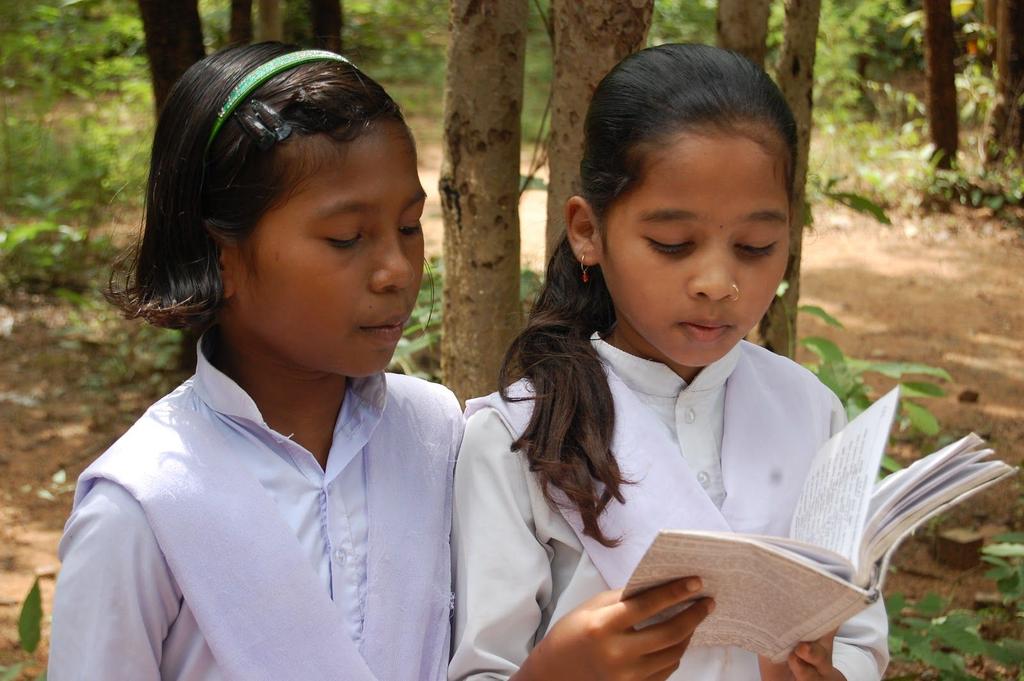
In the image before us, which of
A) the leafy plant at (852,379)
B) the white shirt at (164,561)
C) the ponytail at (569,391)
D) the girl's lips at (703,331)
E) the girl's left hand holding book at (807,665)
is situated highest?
the girl's lips at (703,331)

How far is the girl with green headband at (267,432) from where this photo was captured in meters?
1.55

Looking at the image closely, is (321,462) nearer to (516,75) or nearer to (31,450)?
(516,75)

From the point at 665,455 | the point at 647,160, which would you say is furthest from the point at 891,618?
the point at 647,160

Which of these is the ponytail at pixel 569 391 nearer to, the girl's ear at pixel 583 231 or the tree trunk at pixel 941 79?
the girl's ear at pixel 583 231

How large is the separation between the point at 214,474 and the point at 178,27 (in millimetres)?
3360

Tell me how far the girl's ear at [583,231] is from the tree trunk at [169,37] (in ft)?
10.1

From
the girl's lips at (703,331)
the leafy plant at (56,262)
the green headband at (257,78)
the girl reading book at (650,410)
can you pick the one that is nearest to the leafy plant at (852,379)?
the girl reading book at (650,410)

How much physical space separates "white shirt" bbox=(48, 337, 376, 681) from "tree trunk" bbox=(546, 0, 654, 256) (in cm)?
85

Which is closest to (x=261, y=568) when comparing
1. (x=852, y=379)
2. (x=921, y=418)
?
(x=852, y=379)

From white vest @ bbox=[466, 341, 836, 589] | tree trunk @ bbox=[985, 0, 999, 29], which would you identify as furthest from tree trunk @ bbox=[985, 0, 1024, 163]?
white vest @ bbox=[466, 341, 836, 589]

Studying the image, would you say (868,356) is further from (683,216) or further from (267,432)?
(267,432)

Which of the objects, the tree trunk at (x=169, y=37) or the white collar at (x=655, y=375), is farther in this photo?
the tree trunk at (x=169, y=37)

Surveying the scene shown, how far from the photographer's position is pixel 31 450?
4859 mm

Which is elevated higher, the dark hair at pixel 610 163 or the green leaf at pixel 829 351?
the dark hair at pixel 610 163
